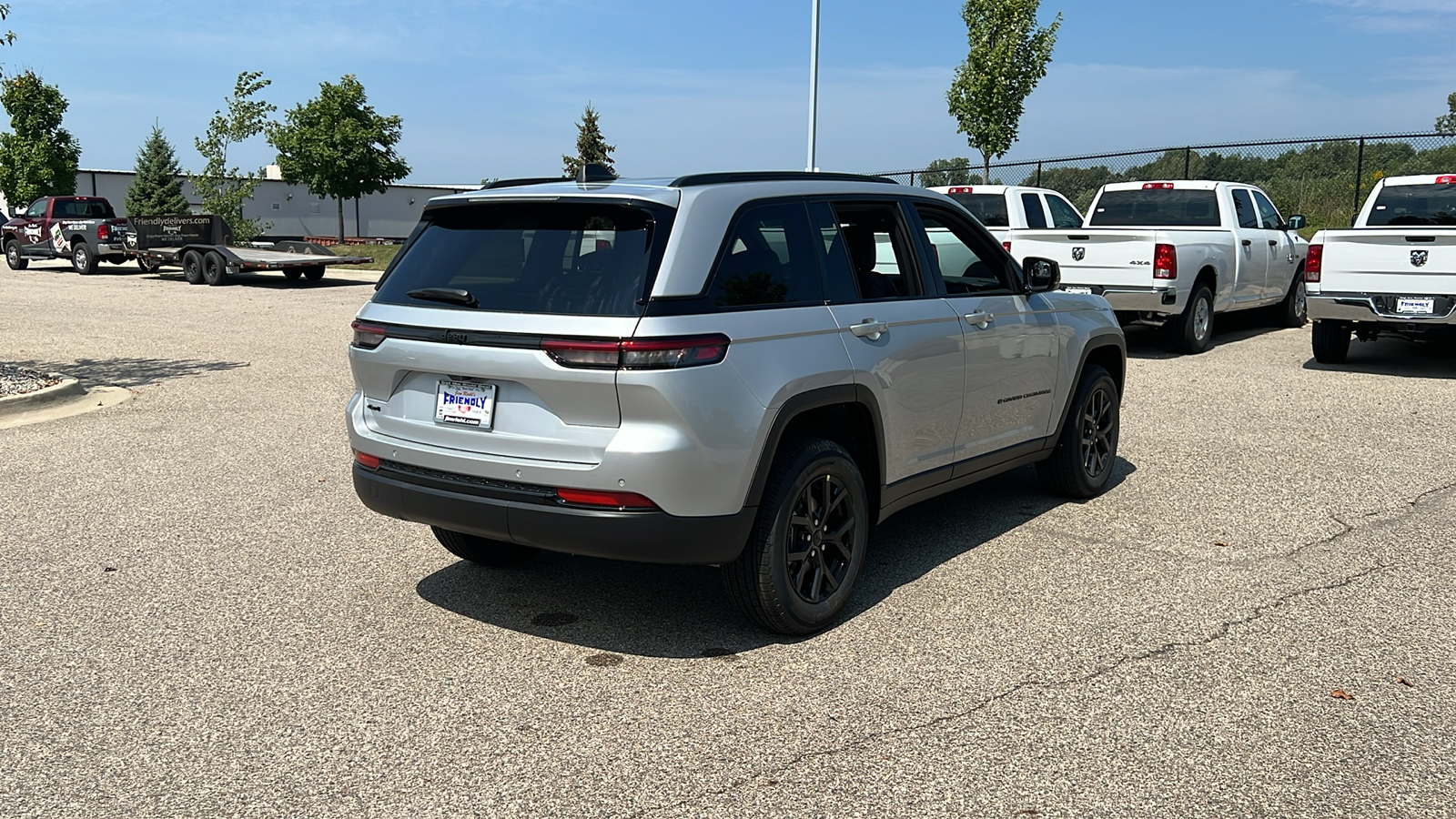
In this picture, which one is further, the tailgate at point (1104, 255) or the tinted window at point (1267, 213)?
the tinted window at point (1267, 213)

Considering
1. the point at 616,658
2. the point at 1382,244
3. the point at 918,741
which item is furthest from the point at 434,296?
the point at 1382,244

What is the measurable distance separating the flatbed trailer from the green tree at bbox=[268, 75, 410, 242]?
53.8 feet

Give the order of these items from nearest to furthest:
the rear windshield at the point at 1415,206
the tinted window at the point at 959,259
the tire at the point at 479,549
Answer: the tire at the point at 479,549
the tinted window at the point at 959,259
the rear windshield at the point at 1415,206

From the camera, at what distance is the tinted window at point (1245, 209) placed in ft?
49.5

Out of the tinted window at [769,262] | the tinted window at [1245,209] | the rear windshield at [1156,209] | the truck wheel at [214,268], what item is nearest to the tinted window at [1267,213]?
the tinted window at [1245,209]

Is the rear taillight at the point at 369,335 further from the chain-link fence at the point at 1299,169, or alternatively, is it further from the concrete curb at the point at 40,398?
the chain-link fence at the point at 1299,169

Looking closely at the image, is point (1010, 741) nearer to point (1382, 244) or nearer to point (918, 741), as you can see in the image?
point (918, 741)

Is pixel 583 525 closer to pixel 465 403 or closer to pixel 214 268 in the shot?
pixel 465 403

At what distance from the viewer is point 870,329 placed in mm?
4996

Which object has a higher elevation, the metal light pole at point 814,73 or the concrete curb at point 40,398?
the metal light pole at point 814,73

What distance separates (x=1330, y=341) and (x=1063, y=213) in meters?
5.01

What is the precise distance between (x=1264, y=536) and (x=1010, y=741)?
310cm

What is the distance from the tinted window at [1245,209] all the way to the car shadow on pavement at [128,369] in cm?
1185

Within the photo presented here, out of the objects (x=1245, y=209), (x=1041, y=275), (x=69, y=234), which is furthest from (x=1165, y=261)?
(x=69, y=234)
